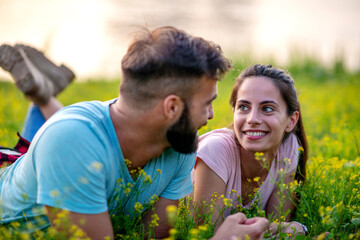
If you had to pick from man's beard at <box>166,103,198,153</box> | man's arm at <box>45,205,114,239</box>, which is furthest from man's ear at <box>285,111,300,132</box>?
man's arm at <box>45,205,114,239</box>

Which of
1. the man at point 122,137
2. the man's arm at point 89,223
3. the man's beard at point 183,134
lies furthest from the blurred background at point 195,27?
the man's arm at point 89,223

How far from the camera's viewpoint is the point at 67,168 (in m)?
2.26

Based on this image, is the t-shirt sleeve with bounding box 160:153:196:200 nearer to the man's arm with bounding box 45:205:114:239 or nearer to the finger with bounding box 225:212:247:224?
the finger with bounding box 225:212:247:224

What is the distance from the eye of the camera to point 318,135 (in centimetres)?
600

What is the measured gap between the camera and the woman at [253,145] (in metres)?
3.30

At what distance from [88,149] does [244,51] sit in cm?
848

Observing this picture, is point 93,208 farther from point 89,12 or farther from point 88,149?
point 89,12

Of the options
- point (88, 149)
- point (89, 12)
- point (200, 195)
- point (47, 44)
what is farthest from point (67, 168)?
point (89, 12)

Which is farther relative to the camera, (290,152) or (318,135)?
(318,135)

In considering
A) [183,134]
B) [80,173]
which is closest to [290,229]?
[183,134]

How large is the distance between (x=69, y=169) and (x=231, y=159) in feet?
5.00

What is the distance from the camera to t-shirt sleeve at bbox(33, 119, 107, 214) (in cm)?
225

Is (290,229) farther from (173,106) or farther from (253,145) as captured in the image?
(173,106)

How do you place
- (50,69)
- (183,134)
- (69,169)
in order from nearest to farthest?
(69,169) < (183,134) < (50,69)
